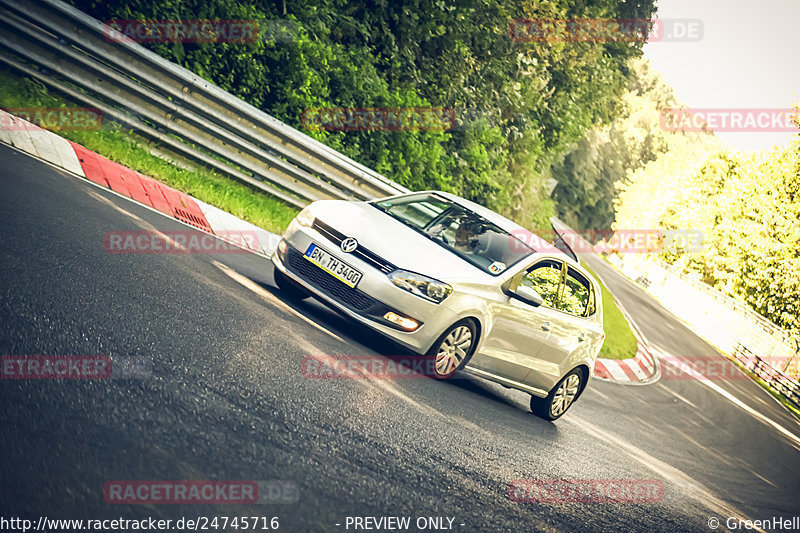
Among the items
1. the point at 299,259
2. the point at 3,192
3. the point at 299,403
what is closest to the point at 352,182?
the point at 299,259

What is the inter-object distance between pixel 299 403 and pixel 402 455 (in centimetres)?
74

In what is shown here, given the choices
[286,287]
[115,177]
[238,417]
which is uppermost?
[115,177]

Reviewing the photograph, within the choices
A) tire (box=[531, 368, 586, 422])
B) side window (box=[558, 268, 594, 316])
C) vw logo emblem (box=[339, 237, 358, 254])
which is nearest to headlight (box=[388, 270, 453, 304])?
vw logo emblem (box=[339, 237, 358, 254])

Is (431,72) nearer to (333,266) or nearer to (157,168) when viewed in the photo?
(157,168)

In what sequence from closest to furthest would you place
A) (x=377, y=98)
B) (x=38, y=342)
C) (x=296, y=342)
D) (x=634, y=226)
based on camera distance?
(x=38, y=342) < (x=296, y=342) < (x=377, y=98) < (x=634, y=226)

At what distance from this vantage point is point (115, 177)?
9023 mm

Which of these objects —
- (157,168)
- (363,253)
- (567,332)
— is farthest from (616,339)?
(363,253)

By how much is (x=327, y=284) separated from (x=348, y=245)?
41 centimetres

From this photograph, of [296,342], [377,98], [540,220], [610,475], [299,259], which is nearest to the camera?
[296,342]

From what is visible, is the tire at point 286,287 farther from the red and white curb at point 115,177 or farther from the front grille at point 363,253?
the red and white curb at point 115,177

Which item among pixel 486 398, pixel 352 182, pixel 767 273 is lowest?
pixel 486 398

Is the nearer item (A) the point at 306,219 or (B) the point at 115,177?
(A) the point at 306,219

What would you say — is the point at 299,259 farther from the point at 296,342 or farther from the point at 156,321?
the point at 156,321

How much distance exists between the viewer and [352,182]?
40.4 ft
